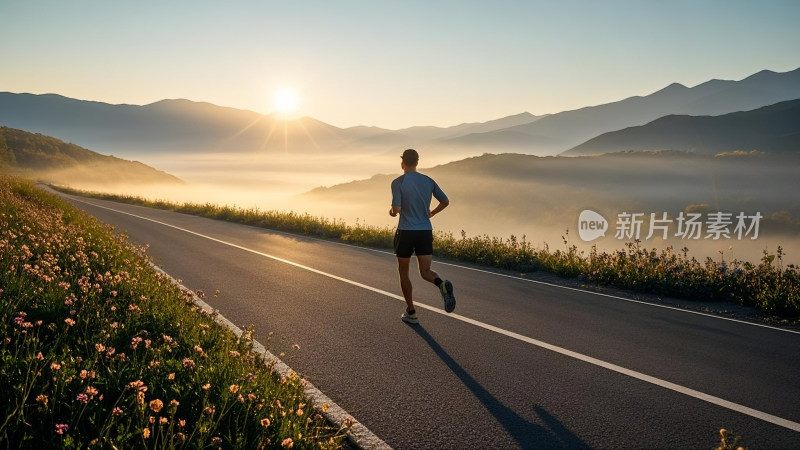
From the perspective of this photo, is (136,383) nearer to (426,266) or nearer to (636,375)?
(636,375)

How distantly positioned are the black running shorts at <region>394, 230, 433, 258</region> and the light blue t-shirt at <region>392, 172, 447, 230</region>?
0.21 ft

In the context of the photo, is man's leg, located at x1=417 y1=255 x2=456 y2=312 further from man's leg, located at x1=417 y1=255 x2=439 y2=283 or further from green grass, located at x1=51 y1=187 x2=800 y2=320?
green grass, located at x1=51 y1=187 x2=800 y2=320

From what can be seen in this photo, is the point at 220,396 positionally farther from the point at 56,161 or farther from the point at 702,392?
the point at 56,161

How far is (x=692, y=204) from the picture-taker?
→ 143250 mm

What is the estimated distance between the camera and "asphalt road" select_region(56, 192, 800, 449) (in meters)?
3.82

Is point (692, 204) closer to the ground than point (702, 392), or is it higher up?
higher up

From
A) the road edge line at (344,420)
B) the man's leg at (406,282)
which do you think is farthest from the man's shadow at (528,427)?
the man's leg at (406,282)

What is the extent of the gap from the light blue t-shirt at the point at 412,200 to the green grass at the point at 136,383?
2689 mm

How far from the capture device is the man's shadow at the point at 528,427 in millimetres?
3576

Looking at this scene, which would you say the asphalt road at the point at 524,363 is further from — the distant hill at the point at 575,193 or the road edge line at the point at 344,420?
the distant hill at the point at 575,193

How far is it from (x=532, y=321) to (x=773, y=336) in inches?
119

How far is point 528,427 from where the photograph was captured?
3814 millimetres

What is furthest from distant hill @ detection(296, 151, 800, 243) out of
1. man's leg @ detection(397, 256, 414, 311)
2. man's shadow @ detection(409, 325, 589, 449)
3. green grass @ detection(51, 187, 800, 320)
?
man's shadow @ detection(409, 325, 589, 449)

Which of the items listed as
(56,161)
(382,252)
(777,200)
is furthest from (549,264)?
(56,161)
